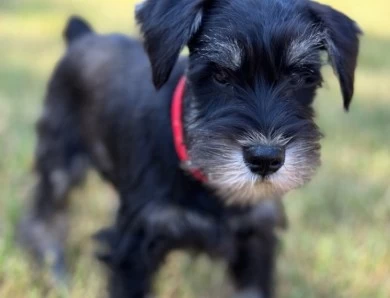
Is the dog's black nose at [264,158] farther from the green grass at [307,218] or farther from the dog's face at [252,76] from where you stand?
the green grass at [307,218]

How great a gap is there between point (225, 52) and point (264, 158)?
1.67 feet

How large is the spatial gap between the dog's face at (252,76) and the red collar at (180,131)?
0.09 meters

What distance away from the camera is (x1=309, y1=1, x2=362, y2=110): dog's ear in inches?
136

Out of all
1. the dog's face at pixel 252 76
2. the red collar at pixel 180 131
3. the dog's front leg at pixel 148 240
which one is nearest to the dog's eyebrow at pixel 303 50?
the dog's face at pixel 252 76

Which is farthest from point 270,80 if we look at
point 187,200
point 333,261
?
point 333,261

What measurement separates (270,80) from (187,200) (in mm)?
763

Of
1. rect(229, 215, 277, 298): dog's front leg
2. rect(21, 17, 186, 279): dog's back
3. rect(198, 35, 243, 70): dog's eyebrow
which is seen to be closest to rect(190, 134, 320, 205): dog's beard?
rect(198, 35, 243, 70): dog's eyebrow

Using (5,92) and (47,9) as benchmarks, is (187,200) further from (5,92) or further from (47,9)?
(47,9)

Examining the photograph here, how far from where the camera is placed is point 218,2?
3473 mm

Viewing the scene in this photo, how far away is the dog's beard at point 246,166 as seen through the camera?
3.15 metres

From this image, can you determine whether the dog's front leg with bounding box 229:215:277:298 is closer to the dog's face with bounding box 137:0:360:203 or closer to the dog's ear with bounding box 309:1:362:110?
the dog's face with bounding box 137:0:360:203

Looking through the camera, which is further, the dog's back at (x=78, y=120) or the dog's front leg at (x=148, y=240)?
the dog's back at (x=78, y=120)

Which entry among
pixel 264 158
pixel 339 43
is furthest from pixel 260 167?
pixel 339 43

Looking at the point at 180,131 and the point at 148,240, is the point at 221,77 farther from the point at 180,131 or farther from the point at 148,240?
the point at 148,240
